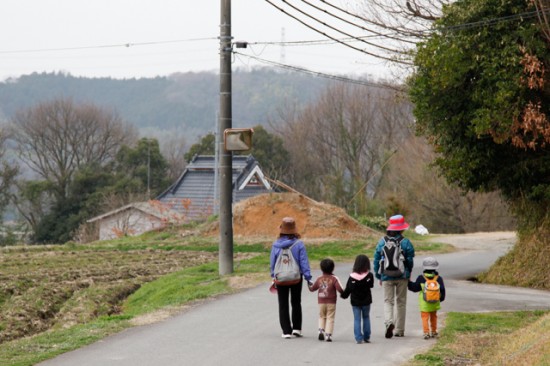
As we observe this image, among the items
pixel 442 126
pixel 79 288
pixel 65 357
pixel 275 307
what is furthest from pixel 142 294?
pixel 65 357

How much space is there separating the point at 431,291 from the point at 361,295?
1.05 m

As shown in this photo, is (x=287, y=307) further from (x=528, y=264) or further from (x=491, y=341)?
(x=528, y=264)

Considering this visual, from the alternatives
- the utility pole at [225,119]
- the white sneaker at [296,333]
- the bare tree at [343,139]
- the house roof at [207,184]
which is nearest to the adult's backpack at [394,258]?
the white sneaker at [296,333]

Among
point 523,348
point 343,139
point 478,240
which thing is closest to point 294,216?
point 478,240

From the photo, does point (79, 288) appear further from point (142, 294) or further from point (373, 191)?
point (373, 191)

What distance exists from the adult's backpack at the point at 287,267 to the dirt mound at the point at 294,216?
2109 cm

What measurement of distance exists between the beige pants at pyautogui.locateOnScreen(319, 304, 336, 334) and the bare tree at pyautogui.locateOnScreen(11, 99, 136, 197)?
5733 centimetres

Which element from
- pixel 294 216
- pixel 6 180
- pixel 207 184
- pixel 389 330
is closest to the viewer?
pixel 389 330

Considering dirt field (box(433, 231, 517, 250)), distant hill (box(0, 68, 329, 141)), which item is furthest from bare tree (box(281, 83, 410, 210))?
distant hill (box(0, 68, 329, 141))

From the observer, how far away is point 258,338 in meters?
13.0

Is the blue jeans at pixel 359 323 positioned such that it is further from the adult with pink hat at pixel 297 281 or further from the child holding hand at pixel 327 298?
the adult with pink hat at pixel 297 281

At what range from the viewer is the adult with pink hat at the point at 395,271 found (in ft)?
43.1

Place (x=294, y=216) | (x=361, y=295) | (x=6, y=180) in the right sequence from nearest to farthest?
(x=361, y=295) < (x=294, y=216) < (x=6, y=180)

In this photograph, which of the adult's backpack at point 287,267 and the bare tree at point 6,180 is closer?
the adult's backpack at point 287,267
